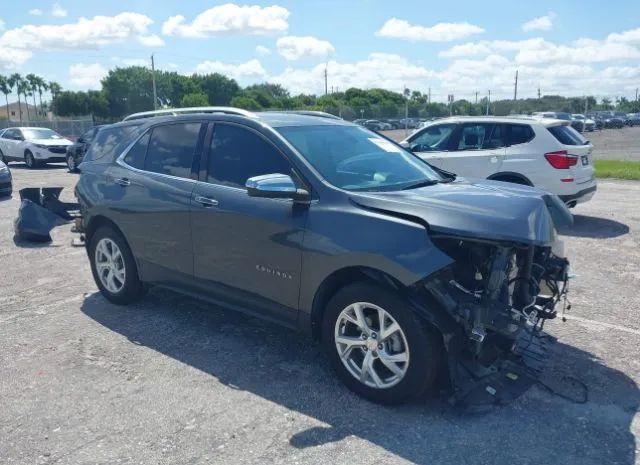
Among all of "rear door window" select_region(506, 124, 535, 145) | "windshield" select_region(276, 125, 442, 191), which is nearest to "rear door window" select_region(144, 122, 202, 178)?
"windshield" select_region(276, 125, 442, 191)

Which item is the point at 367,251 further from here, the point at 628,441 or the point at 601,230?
the point at 601,230

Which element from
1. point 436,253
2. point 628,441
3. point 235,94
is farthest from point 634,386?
point 235,94

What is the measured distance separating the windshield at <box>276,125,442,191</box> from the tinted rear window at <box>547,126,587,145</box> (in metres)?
5.02

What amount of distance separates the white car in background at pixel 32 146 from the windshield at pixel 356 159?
65.1 feet

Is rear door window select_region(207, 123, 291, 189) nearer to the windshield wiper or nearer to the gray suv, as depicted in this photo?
the gray suv

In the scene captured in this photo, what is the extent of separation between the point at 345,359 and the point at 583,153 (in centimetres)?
700

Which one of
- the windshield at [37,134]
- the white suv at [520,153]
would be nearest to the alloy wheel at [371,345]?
the white suv at [520,153]

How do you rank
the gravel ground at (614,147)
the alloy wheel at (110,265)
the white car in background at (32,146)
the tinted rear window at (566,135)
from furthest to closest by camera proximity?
the gravel ground at (614,147), the white car in background at (32,146), the tinted rear window at (566,135), the alloy wheel at (110,265)

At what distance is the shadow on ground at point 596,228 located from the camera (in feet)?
28.7

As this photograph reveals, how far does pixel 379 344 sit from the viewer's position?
12.2 feet

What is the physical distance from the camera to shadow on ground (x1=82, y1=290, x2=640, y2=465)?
3289mm

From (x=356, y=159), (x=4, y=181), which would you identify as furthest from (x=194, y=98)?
(x=356, y=159)

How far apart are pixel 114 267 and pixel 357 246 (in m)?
3.00

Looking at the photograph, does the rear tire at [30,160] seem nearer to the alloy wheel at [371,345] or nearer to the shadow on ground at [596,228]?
the shadow on ground at [596,228]
